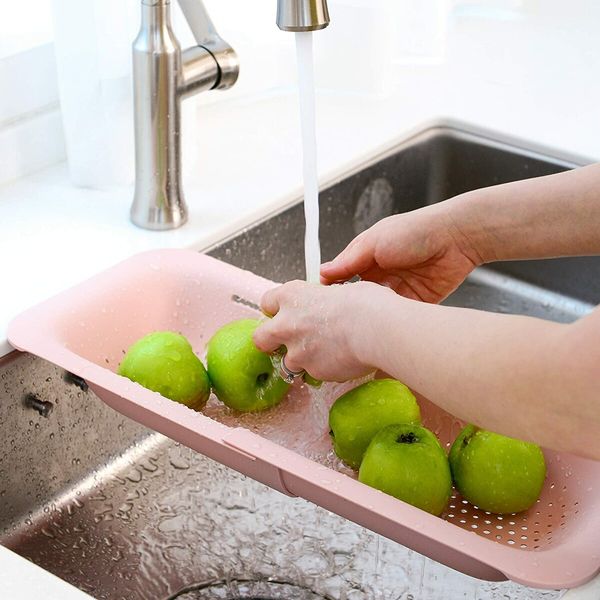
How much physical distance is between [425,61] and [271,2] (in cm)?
34

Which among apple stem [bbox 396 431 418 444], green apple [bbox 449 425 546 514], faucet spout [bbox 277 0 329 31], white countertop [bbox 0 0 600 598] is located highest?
faucet spout [bbox 277 0 329 31]

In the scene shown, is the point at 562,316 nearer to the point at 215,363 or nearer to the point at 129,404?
the point at 215,363

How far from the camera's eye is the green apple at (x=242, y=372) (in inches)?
38.8

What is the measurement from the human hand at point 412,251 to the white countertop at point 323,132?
0.24 metres

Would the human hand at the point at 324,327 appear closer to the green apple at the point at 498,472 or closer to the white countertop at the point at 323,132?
the green apple at the point at 498,472

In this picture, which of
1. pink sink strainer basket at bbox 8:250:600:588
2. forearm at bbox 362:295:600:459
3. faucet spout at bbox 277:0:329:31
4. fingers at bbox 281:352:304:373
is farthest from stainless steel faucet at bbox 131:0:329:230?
forearm at bbox 362:295:600:459

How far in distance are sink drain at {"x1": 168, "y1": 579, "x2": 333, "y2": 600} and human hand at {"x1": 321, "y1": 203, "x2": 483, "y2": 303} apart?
280 millimetres

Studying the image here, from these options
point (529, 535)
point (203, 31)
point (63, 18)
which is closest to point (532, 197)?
point (529, 535)

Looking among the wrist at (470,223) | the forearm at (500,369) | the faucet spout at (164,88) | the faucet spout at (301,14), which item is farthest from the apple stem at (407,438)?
the faucet spout at (164,88)

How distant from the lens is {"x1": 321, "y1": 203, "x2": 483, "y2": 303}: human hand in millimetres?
1016

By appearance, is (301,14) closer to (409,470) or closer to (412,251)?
(412,251)

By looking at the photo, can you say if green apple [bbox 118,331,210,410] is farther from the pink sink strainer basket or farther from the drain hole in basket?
the drain hole in basket

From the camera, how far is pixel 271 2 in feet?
4.77

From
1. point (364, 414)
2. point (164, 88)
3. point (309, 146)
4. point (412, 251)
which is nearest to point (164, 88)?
point (164, 88)
